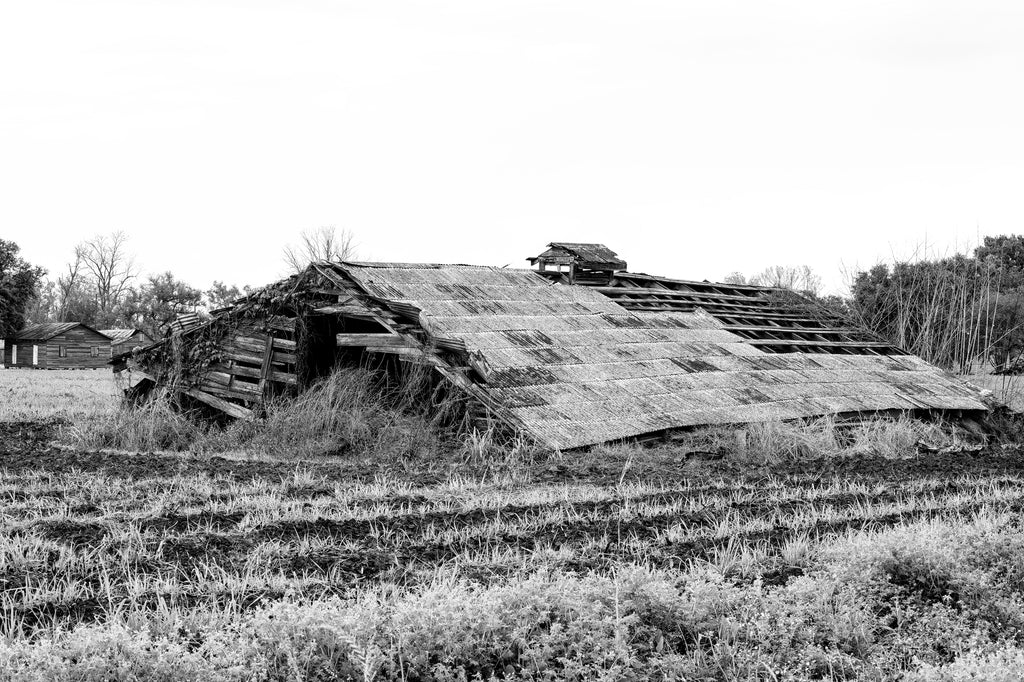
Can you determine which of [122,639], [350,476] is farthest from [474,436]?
[122,639]

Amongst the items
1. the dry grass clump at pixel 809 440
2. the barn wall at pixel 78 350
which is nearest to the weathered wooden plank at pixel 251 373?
the dry grass clump at pixel 809 440

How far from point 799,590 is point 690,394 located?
9561mm

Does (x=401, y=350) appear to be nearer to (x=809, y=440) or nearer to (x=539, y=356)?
(x=539, y=356)

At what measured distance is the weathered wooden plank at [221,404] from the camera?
1580cm

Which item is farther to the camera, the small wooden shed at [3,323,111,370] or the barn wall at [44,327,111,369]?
the barn wall at [44,327,111,369]

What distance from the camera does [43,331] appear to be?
57.9 metres

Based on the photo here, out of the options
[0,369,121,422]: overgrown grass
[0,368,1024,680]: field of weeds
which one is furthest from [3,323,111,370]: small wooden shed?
[0,368,1024,680]: field of weeds

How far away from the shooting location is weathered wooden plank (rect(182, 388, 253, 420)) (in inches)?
622

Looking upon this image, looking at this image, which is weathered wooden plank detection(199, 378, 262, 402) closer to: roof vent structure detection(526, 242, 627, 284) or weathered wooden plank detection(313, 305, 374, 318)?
weathered wooden plank detection(313, 305, 374, 318)

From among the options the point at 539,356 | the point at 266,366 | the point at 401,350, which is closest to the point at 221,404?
the point at 266,366

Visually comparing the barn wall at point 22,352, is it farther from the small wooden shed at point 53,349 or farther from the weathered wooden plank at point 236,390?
the weathered wooden plank at point 236,390

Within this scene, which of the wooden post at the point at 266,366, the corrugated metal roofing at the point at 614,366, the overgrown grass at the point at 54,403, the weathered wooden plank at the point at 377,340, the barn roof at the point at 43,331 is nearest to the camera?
the corrugated metal roofing at the point at 614,366

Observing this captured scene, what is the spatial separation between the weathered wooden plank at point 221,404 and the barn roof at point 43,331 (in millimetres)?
46121

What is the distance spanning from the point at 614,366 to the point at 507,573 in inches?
369
